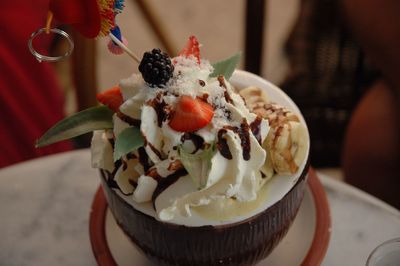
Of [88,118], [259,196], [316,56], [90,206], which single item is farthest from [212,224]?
[316,56]

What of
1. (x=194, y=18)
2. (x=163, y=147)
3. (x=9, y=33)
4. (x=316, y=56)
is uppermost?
(x=163, y=147)

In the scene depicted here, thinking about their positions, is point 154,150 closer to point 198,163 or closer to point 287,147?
point 198,163

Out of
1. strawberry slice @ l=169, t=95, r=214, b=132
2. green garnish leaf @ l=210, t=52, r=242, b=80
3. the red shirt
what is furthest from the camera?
the red shirt

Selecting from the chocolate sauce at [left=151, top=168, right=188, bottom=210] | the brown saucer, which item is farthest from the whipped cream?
the brown saucer

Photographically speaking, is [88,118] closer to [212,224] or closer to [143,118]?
[143,118]

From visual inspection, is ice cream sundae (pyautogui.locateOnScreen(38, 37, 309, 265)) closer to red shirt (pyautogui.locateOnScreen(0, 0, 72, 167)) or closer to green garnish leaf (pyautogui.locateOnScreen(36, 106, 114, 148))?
green garnish leaf (pyautogui.locateOnScreen(36, 106, 114, 148))

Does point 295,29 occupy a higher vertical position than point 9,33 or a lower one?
lower
